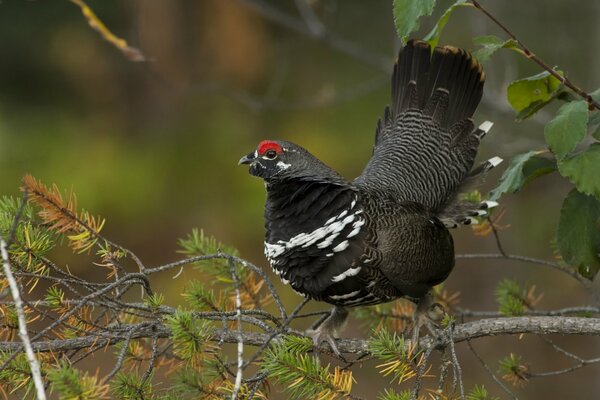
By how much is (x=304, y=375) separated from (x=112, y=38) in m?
1.74

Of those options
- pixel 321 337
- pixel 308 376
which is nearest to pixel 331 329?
pixel 321 337

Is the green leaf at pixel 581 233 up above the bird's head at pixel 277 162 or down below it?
below

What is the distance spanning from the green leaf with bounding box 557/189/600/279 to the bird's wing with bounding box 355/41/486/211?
3.28 ft

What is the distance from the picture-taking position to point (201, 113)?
40.6 ft

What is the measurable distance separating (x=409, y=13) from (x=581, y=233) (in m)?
1.13

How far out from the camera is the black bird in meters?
3.36

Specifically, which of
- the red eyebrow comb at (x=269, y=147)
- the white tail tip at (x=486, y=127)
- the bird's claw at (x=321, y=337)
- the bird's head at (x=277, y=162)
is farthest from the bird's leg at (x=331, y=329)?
the white tail tip at (x=486, y=127)

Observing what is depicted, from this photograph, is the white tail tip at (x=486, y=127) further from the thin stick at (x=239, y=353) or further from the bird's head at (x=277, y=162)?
the thin stick at (x=239, y=353)

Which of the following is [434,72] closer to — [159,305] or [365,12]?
[159,305]

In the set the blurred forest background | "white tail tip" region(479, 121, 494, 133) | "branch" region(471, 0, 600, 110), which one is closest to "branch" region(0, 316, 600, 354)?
"branch" region(471, 0, 600, 110)

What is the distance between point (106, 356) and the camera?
29.3 feet

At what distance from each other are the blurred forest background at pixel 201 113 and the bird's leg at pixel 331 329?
223 inches

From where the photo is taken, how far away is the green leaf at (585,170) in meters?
2.75

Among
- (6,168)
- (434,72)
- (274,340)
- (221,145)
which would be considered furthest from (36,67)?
(274,340)
